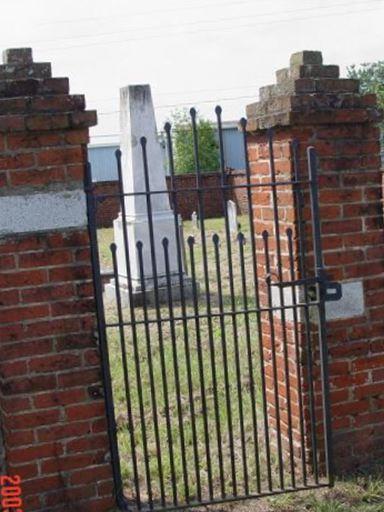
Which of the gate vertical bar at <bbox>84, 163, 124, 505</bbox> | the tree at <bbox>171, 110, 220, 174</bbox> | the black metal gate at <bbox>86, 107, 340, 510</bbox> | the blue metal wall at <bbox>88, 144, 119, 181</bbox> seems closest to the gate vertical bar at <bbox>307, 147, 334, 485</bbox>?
the black metal gate at <bbox>86, 107, 340, 510</bbox>

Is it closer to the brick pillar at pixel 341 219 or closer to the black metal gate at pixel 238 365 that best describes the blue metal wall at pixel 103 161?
the black metal gate at pixel 238 365

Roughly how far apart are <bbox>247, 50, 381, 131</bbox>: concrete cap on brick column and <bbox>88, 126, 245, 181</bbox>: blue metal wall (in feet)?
91.1

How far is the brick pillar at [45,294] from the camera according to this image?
126 inches

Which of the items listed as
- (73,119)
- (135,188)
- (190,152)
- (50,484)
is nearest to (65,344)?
(50,484)

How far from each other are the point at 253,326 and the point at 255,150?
3.82 m

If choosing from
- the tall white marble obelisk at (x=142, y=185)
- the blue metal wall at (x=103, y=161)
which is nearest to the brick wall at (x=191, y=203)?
the blue metal wall at (x=103, y=161)

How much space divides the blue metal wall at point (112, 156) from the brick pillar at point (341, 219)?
27.8 metres

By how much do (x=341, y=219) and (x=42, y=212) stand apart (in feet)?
5.31

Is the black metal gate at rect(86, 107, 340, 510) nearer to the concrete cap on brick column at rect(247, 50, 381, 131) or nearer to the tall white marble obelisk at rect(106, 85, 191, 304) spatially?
the concrete cap on brick column at rect(247, 50, 381, 131)

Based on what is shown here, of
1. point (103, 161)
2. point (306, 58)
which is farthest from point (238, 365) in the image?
point (103, 161)

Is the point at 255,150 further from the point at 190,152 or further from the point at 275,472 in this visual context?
the point at 190,152

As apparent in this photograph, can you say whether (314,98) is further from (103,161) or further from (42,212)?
(103,161)

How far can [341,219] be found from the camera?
3672mm

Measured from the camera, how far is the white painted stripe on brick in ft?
10.5
